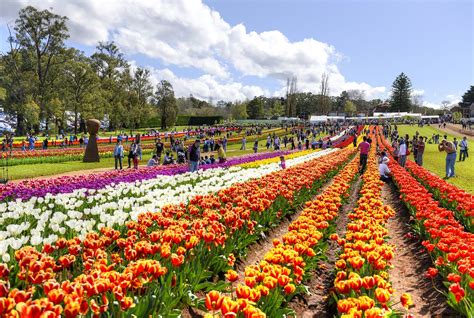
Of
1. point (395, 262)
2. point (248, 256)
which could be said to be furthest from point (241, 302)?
point (395, 262)

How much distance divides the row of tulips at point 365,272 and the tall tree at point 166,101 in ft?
232

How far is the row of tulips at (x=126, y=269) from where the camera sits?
2.64 m

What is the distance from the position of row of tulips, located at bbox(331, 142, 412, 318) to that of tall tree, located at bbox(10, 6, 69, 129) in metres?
52.4

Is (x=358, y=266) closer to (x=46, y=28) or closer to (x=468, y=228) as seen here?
(x=468, y=228)

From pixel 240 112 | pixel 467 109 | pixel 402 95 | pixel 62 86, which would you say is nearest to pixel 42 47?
pixel 62 86

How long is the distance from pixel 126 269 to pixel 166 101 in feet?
242

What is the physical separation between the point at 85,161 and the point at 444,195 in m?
21.3

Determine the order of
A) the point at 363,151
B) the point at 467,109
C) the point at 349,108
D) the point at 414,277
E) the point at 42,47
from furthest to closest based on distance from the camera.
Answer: the point at 349,108, the point at 467,109, the point at 42,47, the point at 363,151, the point at 414,277

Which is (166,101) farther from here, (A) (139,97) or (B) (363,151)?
(B) (363,151)

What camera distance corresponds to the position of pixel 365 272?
444 cm

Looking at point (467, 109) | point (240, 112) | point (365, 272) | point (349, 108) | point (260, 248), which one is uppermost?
point (349, 108)

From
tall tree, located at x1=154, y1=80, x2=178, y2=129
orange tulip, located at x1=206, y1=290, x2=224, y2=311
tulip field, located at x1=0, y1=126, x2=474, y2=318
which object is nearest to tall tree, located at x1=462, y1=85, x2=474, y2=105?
tall tree, located at x1=154, y1=80, x2=178, y2=129

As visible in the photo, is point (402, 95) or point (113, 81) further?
point (402, 95)

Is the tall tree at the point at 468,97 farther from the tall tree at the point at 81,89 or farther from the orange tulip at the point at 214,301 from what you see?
the orange tulip at the point at 214,301
